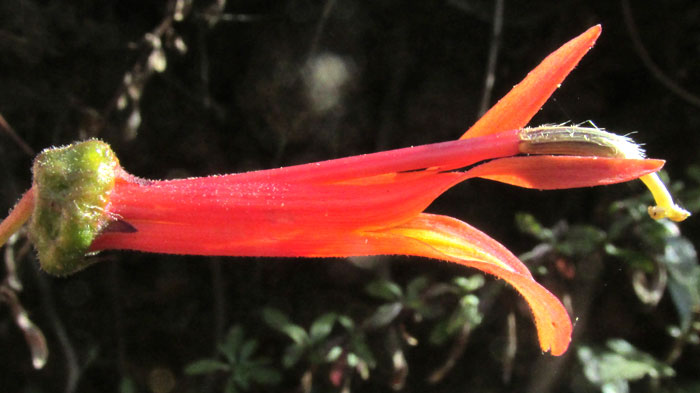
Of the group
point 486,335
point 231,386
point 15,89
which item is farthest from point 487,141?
point 15,89

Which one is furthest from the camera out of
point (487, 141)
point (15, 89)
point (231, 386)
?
point (15, 89)

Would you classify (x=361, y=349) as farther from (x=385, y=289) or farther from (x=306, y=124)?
(x=306, y=124)

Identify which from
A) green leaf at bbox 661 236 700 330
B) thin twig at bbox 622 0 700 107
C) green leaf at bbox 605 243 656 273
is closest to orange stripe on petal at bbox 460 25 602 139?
green leaf at bbox 605 243 656 273

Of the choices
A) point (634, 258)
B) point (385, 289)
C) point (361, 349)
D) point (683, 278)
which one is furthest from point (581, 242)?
point (361, 349)

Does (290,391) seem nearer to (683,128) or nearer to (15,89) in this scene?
(15,89)

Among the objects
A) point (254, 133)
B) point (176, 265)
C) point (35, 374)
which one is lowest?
point (35, 374)

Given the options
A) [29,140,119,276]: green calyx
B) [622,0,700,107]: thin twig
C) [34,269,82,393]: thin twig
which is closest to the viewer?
[29,140,119,276]: green calyx

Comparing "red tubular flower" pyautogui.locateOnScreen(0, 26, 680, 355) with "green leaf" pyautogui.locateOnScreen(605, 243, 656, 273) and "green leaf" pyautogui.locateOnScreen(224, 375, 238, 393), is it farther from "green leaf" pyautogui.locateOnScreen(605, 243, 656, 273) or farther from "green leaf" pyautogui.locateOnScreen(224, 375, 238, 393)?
"green leaf" pyautogui.locateOnScreen(605, 243, 656, 273)
